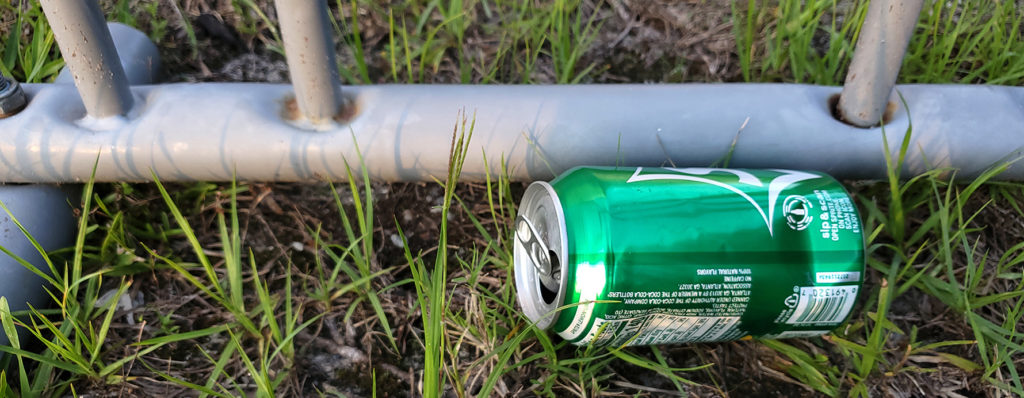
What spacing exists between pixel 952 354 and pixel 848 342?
0.66ft

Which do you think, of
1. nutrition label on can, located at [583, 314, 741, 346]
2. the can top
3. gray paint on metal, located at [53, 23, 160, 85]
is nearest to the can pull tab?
the can top

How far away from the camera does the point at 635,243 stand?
1025 millimetres

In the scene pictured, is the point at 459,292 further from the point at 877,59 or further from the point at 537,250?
the point at 877,59

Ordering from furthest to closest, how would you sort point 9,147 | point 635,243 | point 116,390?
point 9,147 < point 116,390 < point 635,243

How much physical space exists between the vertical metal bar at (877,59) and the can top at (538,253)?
22.8 inches

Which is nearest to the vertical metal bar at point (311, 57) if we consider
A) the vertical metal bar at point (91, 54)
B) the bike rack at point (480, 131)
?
the bike rack at point (480, 131)

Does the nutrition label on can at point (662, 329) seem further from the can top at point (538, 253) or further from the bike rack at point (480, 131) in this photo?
the bike rack at point (480, 131)

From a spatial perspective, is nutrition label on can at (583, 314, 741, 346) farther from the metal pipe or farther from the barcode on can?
the metal pipe

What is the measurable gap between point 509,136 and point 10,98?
34.0 inches

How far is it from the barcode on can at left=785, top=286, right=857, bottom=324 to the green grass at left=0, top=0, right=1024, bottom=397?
0.20 feet

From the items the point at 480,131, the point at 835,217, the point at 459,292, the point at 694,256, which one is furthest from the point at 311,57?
the point at 835,217

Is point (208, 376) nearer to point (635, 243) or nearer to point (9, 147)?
point (9, 147)

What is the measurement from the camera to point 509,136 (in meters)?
1.30

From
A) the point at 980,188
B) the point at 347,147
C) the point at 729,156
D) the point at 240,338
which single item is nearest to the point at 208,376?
the point at 240,338
